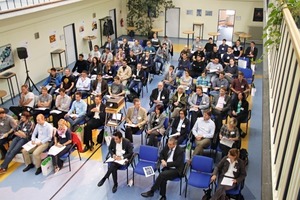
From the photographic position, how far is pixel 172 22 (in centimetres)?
1928

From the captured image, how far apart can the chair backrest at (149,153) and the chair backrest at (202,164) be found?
88 centimetres

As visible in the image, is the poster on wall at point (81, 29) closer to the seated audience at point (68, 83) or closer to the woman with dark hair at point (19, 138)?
the seated audience at point (68, 83)

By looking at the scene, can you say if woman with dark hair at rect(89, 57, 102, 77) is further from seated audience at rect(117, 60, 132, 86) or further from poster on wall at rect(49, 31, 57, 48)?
poster on wall at rect(49, 31, 57, 48)

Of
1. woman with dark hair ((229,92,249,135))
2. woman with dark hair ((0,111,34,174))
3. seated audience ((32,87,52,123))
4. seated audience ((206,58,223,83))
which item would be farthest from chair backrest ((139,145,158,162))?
seated audience ((206,58,223,83))

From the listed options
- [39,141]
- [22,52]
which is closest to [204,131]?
[39,141]

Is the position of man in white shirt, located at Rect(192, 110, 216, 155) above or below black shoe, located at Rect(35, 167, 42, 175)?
above

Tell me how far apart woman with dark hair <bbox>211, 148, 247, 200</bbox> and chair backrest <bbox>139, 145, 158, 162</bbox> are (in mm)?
1391

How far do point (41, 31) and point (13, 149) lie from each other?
21.1 feet

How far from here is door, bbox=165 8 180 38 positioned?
19.0 metres

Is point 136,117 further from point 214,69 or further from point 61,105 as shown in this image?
point 214,69

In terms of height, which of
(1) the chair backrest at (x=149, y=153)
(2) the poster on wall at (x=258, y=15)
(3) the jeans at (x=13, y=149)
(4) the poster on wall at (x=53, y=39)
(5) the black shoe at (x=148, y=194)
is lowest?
(5) the black shoe at (x=148, y=194)

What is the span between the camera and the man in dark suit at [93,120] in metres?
8.19

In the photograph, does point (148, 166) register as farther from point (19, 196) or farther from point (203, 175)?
point (19, 196)

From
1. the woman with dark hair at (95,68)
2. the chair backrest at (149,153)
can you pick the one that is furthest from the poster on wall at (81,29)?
the chair backrest at (149,153)
